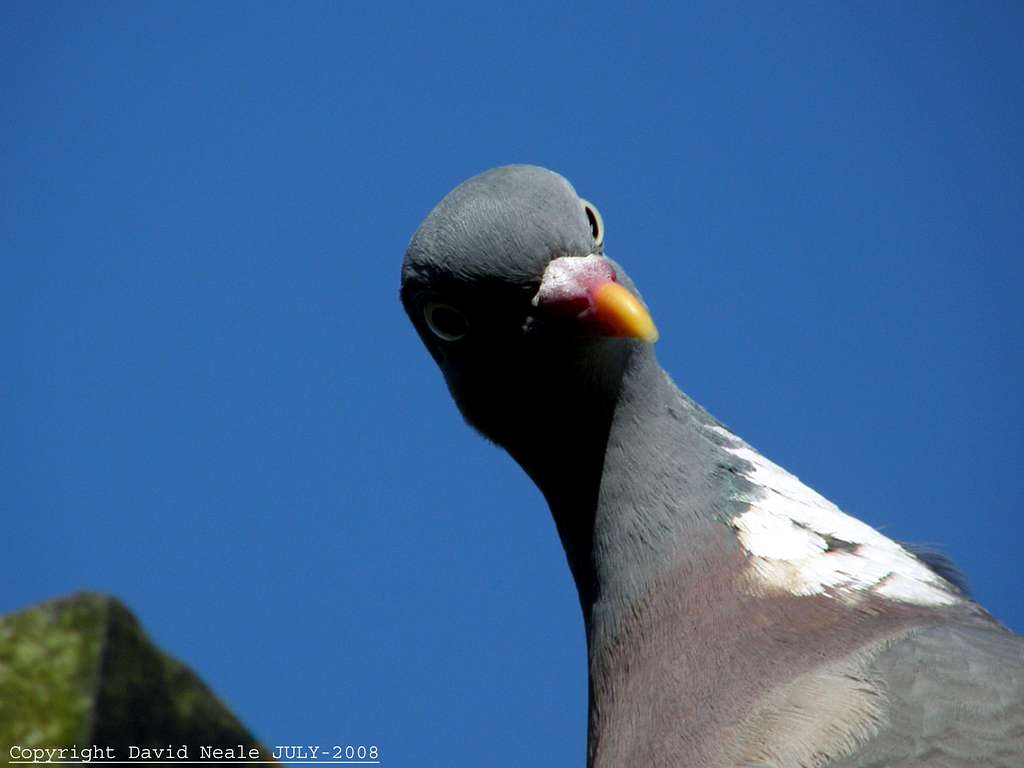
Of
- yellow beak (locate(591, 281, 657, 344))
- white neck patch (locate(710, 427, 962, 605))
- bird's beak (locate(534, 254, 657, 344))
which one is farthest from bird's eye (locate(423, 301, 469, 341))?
white neck patch (locate(710, 427, 962, 605))

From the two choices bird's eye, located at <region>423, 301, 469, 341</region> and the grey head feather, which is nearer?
the grey head feather

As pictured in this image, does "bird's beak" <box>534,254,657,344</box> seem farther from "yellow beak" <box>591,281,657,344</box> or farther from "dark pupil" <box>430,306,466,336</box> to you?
"dark pupil" <box>430,306,466,336</box>

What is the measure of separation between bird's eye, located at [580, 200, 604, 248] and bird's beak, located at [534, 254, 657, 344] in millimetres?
290

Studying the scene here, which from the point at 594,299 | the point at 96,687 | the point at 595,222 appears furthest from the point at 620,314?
the point at 96,687

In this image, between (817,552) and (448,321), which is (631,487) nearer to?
(817,552)

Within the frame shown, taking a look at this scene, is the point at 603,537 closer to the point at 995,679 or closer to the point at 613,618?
the point at 613,618

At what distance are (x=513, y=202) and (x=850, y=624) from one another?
43.6 inches

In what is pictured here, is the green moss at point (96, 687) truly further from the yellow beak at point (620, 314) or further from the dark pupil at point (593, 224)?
the dark pupil at point (593, 224)

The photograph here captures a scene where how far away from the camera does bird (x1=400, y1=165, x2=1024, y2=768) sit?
212cm

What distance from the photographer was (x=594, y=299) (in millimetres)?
2494

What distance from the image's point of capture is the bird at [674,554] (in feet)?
6.95

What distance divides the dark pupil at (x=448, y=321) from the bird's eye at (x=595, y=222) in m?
0.39

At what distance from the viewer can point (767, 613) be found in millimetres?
2340

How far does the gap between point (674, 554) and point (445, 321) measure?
723 millimetres
